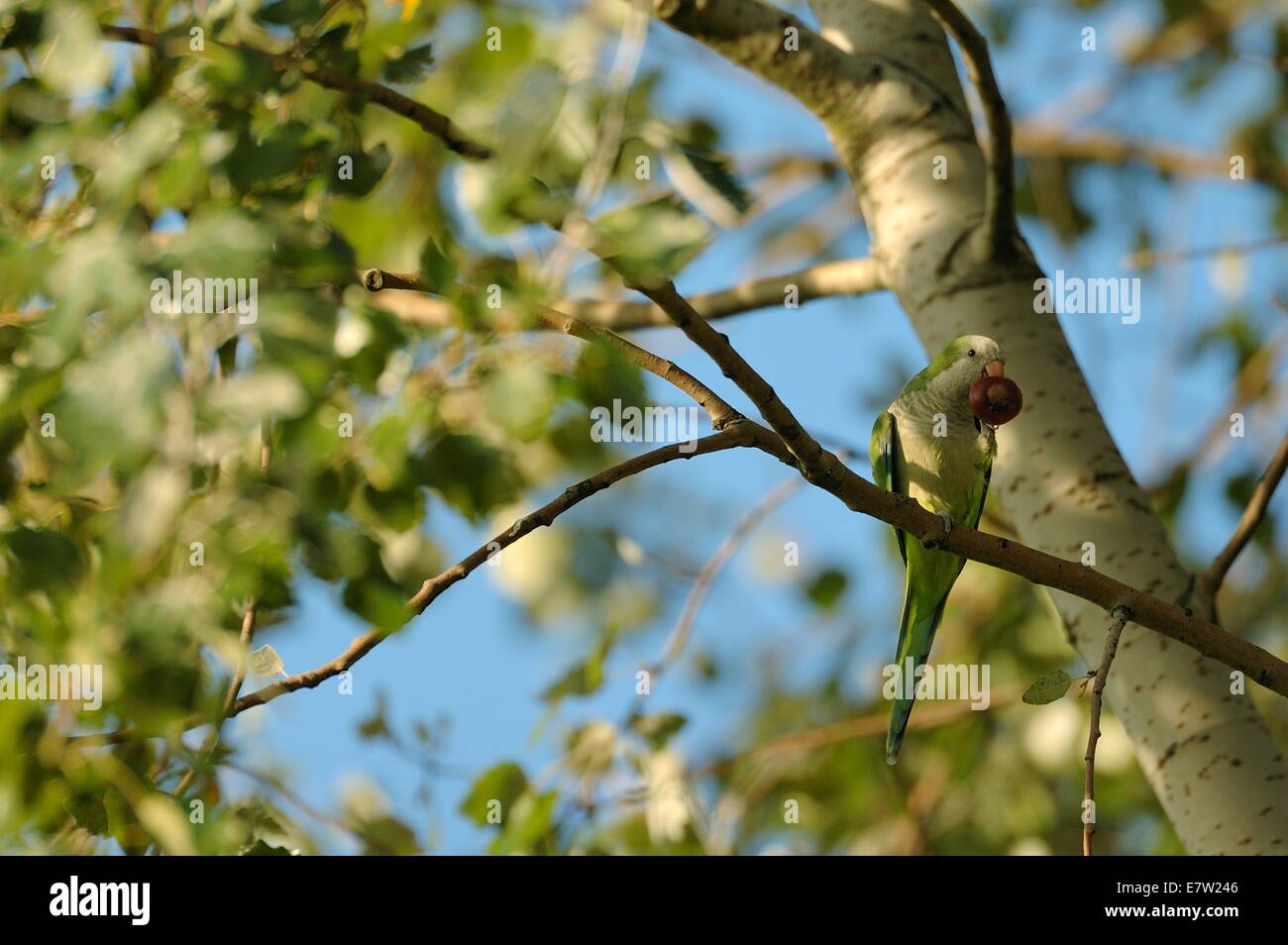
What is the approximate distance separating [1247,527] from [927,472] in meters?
1.04

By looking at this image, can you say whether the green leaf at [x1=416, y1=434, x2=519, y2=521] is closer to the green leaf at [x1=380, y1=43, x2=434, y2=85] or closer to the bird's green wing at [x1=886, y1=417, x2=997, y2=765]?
the green leaf at [x1=380, y1=43, x2=434, y2=85]

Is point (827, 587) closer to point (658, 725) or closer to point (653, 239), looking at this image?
point (658, 725)

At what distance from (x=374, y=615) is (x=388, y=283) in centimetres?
49

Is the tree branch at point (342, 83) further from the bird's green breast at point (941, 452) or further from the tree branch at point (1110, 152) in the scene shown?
the tree branch at point (1110, 152)

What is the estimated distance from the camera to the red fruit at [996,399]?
221cm

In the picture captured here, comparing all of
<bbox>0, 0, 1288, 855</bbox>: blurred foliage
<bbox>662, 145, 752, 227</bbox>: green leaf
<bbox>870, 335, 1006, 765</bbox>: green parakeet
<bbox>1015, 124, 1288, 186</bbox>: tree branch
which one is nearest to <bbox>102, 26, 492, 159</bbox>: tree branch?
<bbox>0, 0, 1288, 855</bbox>: blurred foliage

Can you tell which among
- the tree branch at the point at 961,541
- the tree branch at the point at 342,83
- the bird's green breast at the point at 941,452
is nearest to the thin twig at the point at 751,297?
the bird's green breast at the point at 941,452

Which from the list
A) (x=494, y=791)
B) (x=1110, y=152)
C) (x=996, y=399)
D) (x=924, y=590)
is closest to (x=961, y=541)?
(x=996, y=399)

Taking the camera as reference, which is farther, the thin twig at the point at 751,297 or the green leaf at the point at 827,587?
the green leaf at the point at 827,587

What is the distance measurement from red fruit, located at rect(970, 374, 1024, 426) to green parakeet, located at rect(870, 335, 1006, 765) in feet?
2.66

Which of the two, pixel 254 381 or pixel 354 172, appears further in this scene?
pixel 354 172

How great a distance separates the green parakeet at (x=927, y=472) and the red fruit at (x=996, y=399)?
2.66 feet

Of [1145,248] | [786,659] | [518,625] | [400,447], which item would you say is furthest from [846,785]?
[400,447]
